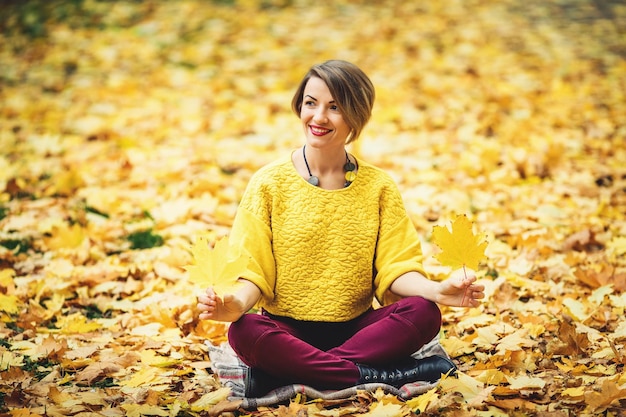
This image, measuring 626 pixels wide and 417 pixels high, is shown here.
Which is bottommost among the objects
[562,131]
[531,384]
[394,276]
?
[562,131]

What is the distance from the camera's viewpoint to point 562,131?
5.34m

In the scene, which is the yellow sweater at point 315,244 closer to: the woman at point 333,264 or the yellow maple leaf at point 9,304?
the woman at point 333,264

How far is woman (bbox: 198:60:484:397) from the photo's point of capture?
2.21 meters

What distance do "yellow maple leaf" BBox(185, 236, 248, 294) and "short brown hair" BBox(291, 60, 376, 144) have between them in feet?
1.99

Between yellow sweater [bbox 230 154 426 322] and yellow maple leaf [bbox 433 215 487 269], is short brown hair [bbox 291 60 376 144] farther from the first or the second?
yellow maple leaf [bbox 433 215 487 269]

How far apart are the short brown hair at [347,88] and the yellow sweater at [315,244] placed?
0.82 ft

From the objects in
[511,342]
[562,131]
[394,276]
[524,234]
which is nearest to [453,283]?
[394,276]

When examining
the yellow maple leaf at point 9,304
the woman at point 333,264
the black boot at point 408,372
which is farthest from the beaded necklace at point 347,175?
the yellow maple leaf at point 9,304

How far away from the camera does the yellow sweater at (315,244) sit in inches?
92.4

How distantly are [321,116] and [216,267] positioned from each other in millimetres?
616

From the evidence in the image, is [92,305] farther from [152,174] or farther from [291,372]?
[152,174]

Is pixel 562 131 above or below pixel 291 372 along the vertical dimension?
below

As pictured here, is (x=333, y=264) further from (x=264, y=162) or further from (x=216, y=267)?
(x=264, y=162)

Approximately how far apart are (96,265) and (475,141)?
9.72ft
